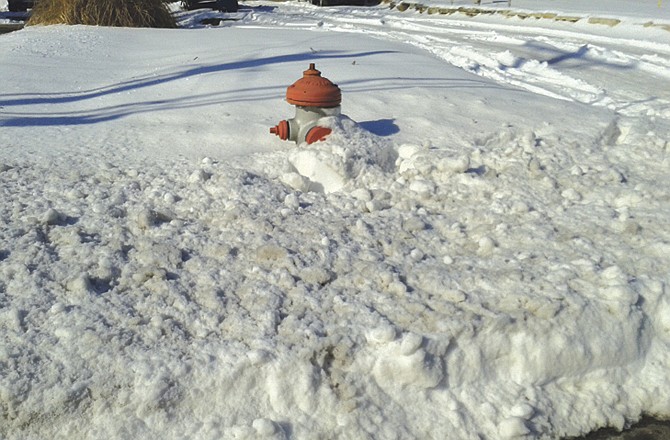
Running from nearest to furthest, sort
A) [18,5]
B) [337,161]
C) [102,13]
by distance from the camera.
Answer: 1. [337,161]
2. [102,13]
3. [18,5]

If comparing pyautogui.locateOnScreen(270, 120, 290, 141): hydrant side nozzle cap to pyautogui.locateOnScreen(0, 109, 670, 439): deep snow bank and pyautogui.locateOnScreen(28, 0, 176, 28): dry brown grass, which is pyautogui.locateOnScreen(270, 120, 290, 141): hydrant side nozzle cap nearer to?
pyautogui.locateOnScreen(0, 109, 670, 439): deep snow bank

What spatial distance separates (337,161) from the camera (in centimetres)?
325

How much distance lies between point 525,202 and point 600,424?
133 centimetres

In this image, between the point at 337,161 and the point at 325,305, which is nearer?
the point at 325,305

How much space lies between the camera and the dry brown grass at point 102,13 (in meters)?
9.34

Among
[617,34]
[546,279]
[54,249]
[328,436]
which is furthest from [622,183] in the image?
[617,34]

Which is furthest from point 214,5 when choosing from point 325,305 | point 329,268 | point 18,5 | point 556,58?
point 325,305

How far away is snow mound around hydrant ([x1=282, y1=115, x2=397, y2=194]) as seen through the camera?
3.25 metres

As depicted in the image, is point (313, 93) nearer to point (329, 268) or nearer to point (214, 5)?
point (329, 268)

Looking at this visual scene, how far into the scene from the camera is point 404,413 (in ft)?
6.38

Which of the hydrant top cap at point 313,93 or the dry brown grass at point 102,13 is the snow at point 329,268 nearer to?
the hydrant top cap at point 313,93

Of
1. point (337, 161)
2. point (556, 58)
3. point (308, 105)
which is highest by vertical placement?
point (308, 105)

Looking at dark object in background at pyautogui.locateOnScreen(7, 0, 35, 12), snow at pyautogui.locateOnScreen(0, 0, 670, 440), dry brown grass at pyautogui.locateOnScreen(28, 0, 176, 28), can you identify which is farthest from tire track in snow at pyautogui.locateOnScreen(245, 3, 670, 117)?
dark object in background at pyautogui.locateOnScreen(7, 0, 35, 12)

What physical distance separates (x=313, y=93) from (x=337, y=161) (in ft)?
1.90
